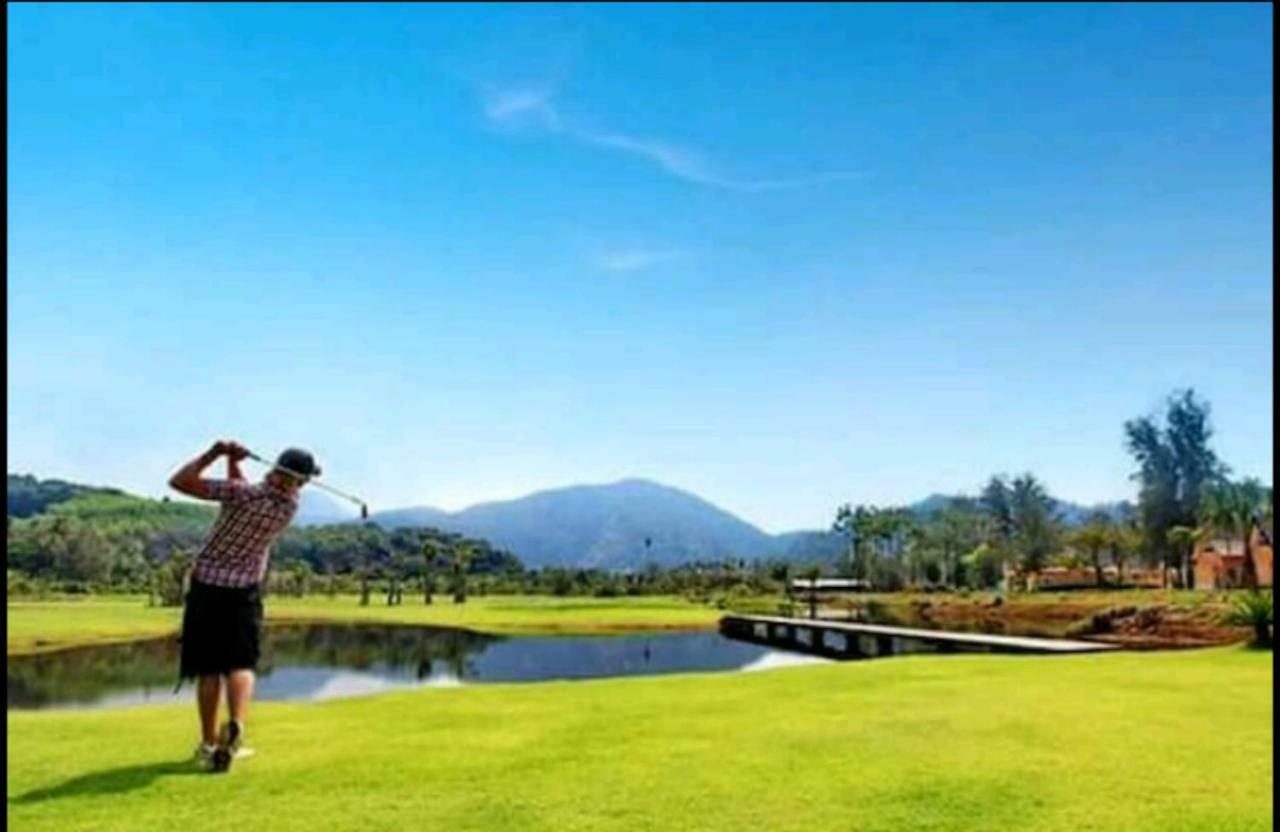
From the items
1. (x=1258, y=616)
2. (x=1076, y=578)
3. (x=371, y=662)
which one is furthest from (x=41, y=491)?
(x=1258, y=616)

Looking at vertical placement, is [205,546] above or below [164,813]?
above

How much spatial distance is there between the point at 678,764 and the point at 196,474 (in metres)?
2.76

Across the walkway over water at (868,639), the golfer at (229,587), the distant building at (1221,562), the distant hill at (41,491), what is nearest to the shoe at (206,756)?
the golfer at (229,587)

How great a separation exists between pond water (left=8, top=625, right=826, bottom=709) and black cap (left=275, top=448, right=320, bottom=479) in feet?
35.3

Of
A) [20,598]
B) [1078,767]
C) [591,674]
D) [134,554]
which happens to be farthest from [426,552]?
[1078,767]

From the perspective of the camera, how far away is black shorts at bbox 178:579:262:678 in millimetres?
5965

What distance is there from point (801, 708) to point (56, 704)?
1462cm

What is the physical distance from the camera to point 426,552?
88.3 m

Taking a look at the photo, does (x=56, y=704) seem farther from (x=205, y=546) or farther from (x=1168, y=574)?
(x=1168, y=574)

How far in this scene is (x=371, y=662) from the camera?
31.0 metres

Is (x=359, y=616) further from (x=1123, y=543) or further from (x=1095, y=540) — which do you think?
(x=1123, y=543)

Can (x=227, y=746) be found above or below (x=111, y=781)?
above

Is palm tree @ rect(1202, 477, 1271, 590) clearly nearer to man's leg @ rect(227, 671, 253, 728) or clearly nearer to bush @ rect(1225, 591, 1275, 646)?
bush @ rect(1225, 591, 1275, 646)

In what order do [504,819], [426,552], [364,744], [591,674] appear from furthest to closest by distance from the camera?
[426,552] → [591,674] → [364,744] → [504,819]
